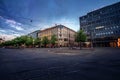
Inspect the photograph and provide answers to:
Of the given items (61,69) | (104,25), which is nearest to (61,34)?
(104,25)

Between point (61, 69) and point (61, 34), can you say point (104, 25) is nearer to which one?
point (61, 34)

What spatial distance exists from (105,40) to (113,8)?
20.8 meters

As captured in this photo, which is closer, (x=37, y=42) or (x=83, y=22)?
(x=83, y=22)

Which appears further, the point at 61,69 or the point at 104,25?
the point at 104,25

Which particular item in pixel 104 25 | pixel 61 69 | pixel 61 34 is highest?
pixel 104 25

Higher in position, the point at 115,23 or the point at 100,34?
the point at 115,23

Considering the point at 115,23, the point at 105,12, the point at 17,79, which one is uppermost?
the point at 105,12

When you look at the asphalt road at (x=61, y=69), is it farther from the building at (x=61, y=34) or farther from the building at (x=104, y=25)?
the building at (x=61, y=34)

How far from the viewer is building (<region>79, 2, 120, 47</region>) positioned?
69312 millimetres

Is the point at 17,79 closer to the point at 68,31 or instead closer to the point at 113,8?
the point at 113,8

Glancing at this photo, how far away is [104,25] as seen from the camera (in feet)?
248

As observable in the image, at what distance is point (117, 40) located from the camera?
67750mm

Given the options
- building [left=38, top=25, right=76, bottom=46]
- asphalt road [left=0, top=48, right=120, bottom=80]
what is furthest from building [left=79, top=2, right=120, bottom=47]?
asphalt road [left=0, top=48, right=120, bottom=80]

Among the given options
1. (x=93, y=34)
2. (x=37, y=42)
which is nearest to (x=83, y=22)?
(x=93, y=34)
